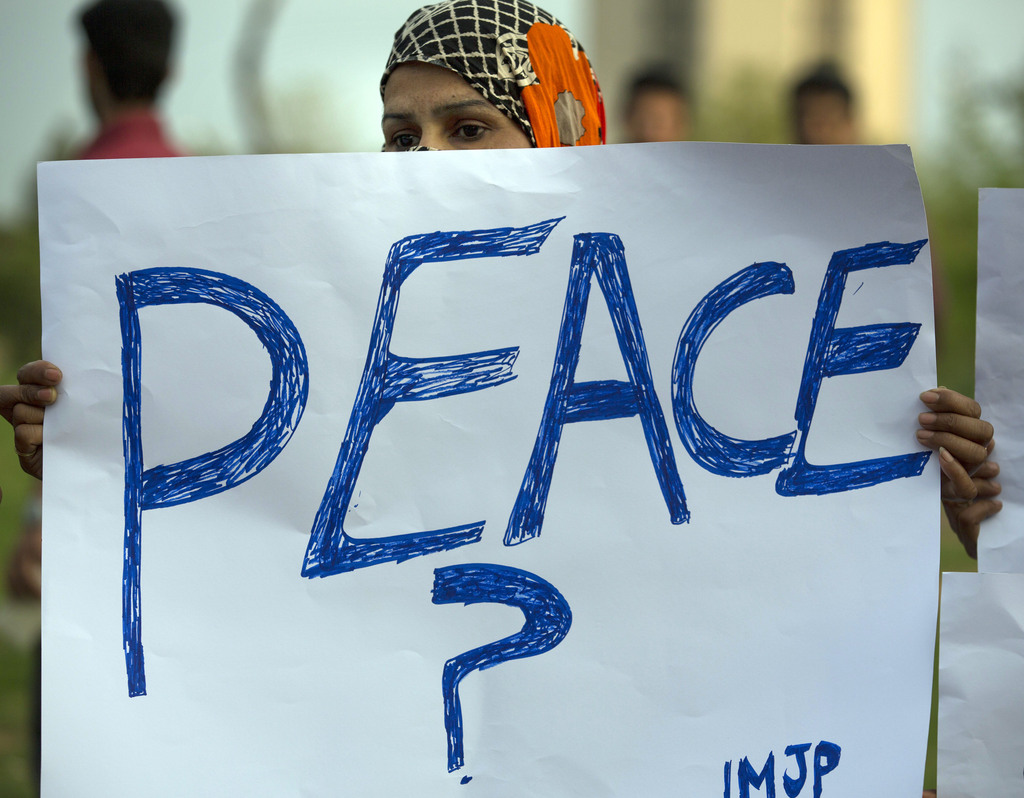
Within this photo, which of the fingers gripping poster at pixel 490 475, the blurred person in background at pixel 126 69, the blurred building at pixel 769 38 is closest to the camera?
the fingers gripping poster at pixel 490 475

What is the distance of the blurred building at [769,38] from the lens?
27.6 metres

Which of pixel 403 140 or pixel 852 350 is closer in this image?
pixel 852 350

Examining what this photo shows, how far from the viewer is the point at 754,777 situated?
1.33 meters

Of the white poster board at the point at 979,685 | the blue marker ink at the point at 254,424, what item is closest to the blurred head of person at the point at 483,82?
the blue marker ink at the point at 254,424

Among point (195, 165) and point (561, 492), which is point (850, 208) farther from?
point (195, 165)

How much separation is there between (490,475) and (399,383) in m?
0.17

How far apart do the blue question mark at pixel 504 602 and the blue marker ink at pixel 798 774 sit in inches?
13.1

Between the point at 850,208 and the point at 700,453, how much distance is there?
38 cm

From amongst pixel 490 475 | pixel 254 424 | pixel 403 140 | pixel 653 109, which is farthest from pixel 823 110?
pixel 254 424

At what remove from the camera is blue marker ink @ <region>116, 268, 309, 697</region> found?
1.33m

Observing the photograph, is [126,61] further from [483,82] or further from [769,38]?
[769,38]

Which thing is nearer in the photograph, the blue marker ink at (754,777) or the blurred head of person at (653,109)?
the blue marker ink at (754,777)

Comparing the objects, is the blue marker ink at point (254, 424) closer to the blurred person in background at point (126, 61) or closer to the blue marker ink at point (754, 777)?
the blue marker ink at point (754, 777)

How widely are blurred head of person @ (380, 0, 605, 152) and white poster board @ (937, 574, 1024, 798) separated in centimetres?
90
